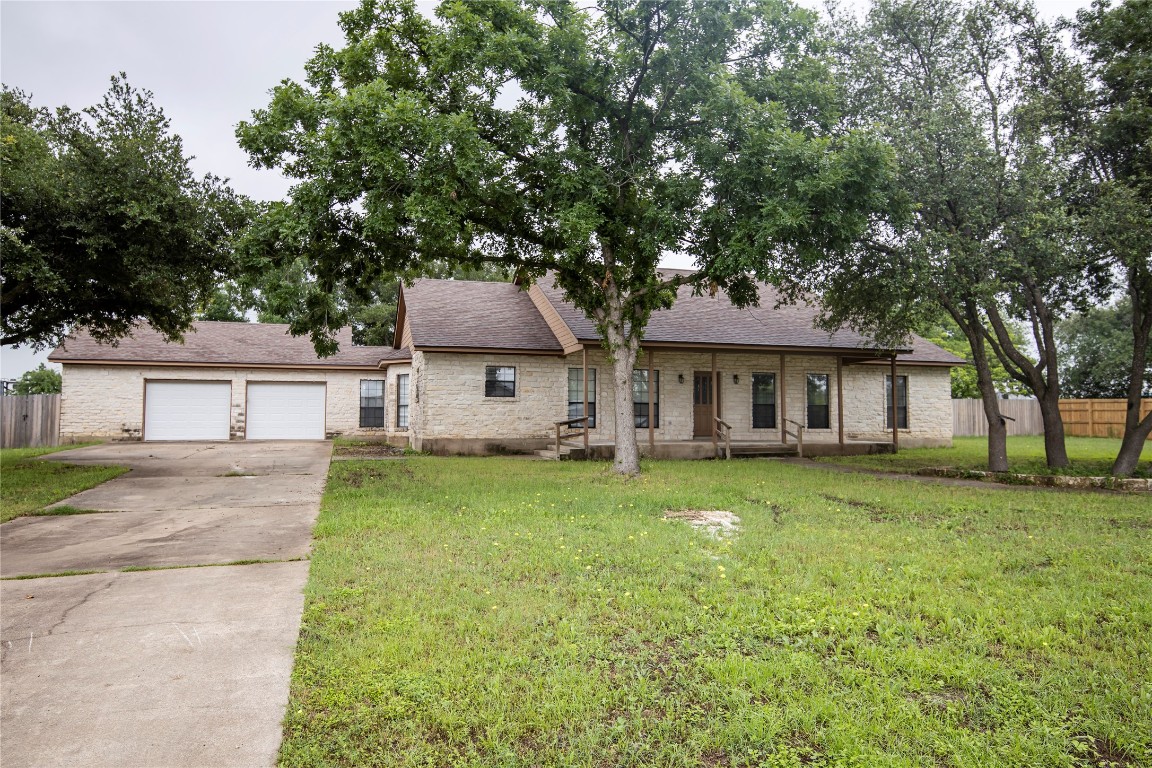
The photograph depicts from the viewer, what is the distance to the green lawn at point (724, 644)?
2.99 m

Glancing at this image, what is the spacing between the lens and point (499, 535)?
7.00 metres

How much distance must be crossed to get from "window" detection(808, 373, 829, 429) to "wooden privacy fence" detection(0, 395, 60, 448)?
23.3 metres

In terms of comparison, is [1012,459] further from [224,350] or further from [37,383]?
[37,383]

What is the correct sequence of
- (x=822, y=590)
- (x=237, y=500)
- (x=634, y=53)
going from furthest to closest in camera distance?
1. (x=634, y=53)
2. (x=237, y=500)
3. (x=822, y=590)

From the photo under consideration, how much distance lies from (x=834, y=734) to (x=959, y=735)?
0.58 m

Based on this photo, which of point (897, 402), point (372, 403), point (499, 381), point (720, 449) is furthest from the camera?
point (372, 403)

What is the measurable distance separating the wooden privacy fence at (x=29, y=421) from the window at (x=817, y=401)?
23.3 meters

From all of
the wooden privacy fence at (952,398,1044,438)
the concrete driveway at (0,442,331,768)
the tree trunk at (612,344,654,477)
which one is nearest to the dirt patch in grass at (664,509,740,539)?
the tree trunk at (612,344,654,477)

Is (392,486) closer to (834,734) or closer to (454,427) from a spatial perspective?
(454,427)

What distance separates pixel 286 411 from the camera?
2328 centimetres

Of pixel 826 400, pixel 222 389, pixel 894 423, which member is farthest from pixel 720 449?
pixel 222 389

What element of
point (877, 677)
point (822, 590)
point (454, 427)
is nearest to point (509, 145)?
point (454, 427)

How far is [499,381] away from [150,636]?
14360 mm

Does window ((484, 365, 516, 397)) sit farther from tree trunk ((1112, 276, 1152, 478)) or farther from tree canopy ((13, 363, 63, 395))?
tree canopy ((13, 363, 63, 395))
